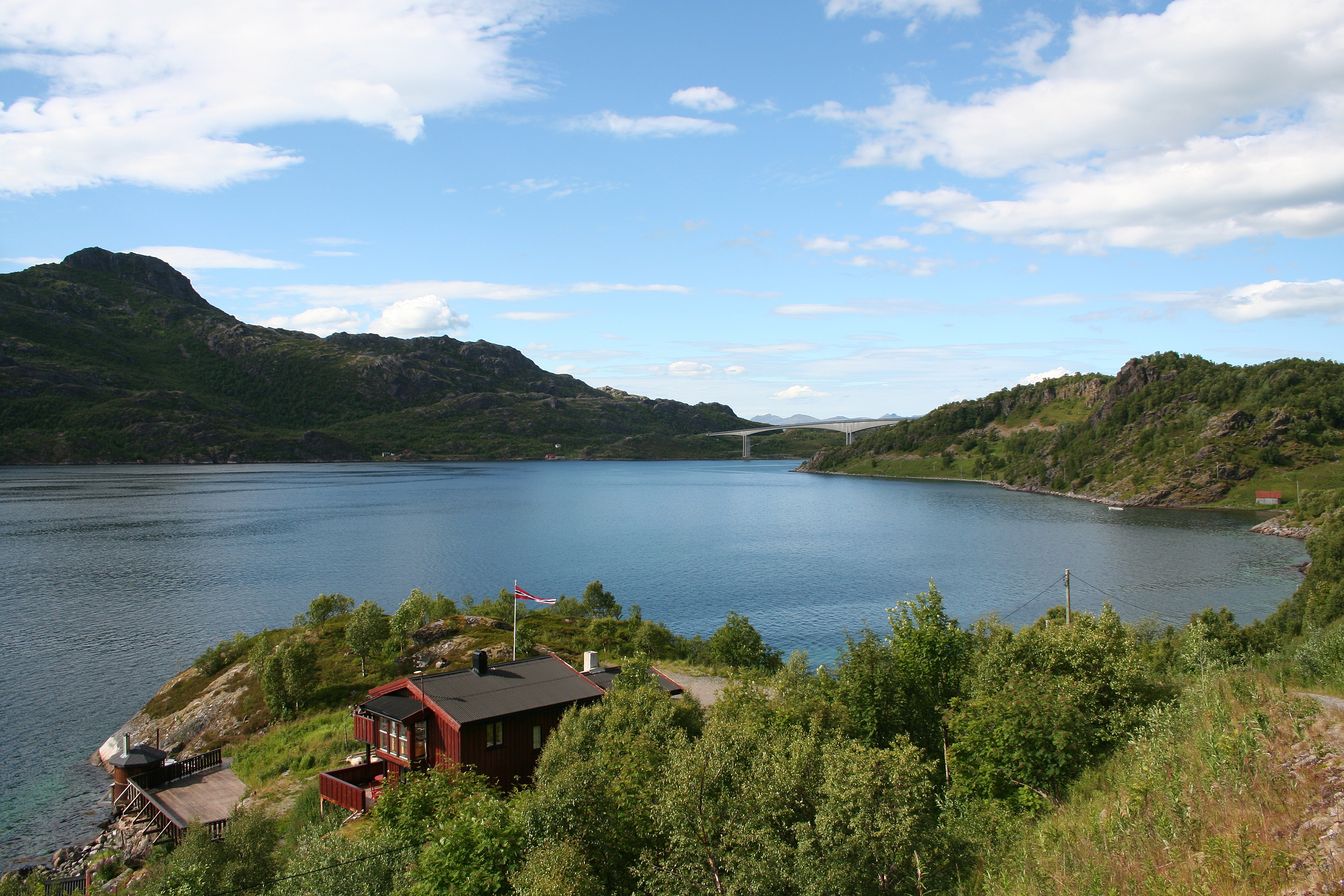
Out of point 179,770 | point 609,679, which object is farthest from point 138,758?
point 609,679

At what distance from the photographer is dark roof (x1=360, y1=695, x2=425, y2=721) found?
94.1ft

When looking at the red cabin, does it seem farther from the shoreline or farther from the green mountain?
the green mountain

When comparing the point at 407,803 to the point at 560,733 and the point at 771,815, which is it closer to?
the point at 560,733

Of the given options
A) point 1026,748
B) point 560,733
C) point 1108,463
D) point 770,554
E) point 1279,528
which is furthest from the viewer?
point 1108,463

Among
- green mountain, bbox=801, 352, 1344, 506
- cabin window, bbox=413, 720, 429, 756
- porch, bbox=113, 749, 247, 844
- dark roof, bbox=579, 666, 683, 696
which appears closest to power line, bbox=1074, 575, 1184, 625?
dark roof, bbox=579, 666, 683, 696

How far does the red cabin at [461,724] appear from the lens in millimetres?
27938

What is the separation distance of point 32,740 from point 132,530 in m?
82.8

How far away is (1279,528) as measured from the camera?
10350 centimetres

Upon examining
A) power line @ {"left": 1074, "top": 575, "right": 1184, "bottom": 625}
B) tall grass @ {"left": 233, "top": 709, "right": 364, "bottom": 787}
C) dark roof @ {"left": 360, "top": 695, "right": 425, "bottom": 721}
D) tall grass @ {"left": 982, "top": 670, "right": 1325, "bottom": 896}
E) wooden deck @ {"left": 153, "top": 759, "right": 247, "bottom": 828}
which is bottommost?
wooden deck @ {"left": 153, "top": 759, "right": 247, "bottom": 828}

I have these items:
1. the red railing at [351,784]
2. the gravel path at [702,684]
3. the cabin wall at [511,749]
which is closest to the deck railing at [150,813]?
the red railing at [351,784]

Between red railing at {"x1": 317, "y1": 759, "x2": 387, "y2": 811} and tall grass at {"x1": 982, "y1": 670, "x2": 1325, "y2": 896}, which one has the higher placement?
tall grass at {"x1": 982, "y1": 670, "x2": 1325, "y2": 896}

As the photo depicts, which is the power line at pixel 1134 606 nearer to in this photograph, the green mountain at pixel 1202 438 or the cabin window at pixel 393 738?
the cabin window at pixel 393 738

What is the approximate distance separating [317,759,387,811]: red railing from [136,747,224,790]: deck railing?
28.4ft

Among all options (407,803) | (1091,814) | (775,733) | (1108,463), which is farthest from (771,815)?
(1108,463)
